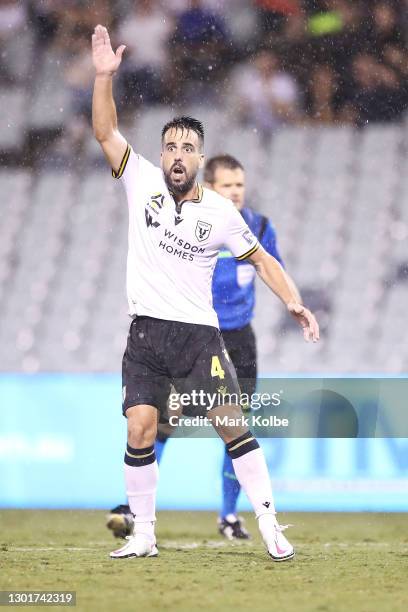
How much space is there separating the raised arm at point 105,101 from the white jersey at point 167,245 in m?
0.06

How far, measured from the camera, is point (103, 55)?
193 inches

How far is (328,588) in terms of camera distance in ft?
13.8

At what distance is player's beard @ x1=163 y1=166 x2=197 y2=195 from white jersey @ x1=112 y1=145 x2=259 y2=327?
1.5 inches

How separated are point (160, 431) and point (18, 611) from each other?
2.60 m

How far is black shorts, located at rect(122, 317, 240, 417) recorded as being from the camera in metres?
4.96

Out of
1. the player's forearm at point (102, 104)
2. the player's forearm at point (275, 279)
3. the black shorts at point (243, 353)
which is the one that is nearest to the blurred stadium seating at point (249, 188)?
the black shorts at point (243, 353)

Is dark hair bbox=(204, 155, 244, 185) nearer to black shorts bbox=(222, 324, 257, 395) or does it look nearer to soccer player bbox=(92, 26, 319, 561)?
black shorts bbox=(222, 324, 257, 395)

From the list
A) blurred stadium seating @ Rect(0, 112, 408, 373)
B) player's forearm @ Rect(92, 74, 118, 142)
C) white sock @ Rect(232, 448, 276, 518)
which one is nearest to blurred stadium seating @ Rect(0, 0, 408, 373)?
Answer: blurred stadium seating @ Rect(0, 112, 408, 373)

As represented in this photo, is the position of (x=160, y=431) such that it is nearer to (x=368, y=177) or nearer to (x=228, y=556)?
(x=228, y=556)

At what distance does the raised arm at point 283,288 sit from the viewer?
16.4 ft

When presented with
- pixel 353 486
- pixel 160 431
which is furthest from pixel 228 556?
pixel 353 486

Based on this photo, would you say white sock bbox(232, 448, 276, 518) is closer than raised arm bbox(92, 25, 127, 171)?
No

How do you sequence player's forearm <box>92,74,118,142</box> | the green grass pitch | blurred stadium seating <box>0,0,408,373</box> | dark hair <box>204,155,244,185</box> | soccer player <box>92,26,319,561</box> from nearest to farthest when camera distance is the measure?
the green grass pitch → player's forearm <box>92,74,118,142</box> → soccer player <box>92,26,319,561</box> → dark hair <box>204,155,244,185</box> → blurred stadium seating <box>0,0,408,373</box>

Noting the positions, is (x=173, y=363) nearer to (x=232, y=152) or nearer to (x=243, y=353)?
(x=243, y=353)
